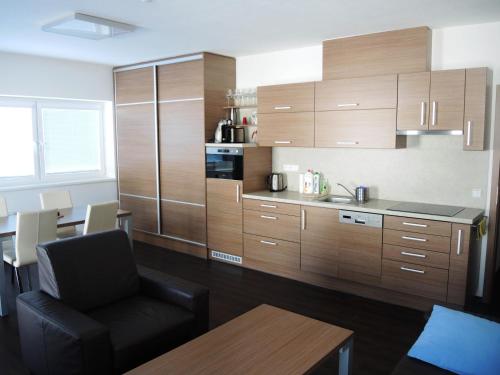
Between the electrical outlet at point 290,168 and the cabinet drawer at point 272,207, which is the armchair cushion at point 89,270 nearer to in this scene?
the cabinet drawer at point 272,207

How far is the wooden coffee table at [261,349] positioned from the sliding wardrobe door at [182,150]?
2886mm

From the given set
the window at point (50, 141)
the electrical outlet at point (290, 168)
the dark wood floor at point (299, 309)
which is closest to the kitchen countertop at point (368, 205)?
the electrical outlet at point (290, 168)

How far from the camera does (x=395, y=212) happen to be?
373 cm

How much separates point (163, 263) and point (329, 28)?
3.19m

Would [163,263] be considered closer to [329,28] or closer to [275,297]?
[275,297]

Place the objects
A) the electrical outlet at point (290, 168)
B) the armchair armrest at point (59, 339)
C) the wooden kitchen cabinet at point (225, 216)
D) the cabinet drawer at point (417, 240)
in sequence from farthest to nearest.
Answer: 1. the electrical outlet at point (290, 168)
2. the wooden kitchen cabinet at point (225, 216)
3. the cabinet drawer at point (417, 240)
4. the armchair armrest at point (59, 339)

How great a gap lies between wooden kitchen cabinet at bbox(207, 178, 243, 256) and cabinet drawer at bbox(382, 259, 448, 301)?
173 centimetres

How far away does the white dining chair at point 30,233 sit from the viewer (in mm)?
3629

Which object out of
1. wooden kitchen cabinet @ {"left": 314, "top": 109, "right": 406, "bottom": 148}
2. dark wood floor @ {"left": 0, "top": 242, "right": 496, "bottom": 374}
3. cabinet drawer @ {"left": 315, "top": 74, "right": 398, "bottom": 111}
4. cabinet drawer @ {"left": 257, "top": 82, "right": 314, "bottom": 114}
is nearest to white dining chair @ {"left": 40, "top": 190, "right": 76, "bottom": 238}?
dark wood floor @ {"left": 0, "top": 242, "right": 496, "bottom": 374}

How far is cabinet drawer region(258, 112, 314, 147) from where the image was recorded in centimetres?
439

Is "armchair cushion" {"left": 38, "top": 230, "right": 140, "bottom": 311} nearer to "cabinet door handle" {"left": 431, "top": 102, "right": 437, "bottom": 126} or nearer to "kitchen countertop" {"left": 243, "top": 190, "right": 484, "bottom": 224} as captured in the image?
"kitchen countertop" {"left": 243, "top": 190, "right": 484, "bottom": 224}

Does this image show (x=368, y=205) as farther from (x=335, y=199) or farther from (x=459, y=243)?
(x=459, y=243)

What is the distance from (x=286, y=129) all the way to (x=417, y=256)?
1857 mm

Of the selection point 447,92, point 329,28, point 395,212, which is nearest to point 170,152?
point 329,28
